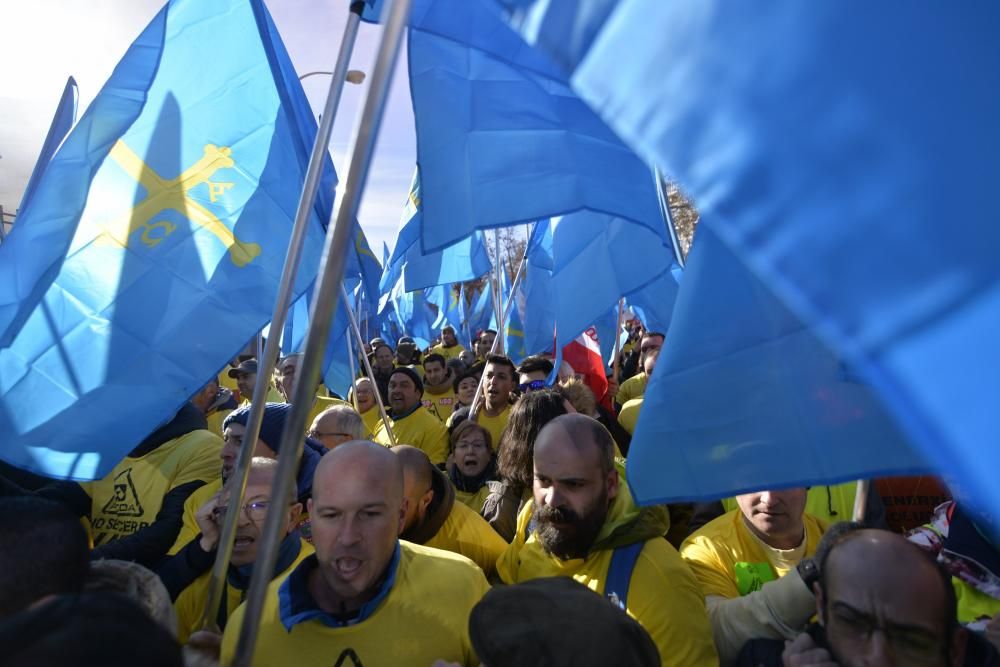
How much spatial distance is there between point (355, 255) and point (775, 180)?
384 cm

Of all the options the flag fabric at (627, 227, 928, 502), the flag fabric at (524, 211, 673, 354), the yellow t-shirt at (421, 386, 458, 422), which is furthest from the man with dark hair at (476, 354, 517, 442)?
the flag fabric at (627, 227, 928, 502)

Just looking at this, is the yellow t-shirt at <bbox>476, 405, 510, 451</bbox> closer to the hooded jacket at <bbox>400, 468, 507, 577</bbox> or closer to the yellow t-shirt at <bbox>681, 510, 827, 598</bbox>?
the hooded jacket at <bbox>400, 468, 507, 577</bbox>

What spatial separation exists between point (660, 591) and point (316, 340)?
1.37 m

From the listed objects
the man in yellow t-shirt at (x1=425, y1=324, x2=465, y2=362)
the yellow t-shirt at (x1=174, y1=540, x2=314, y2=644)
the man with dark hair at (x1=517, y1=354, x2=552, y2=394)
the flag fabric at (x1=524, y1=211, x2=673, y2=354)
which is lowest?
the yellow t-shirt at (x1=174, y1=540, x2=314, y2=644)

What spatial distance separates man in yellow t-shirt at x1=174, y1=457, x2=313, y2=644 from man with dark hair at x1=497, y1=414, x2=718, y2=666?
870 millimetres

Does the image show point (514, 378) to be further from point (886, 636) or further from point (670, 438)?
point (886, 636)

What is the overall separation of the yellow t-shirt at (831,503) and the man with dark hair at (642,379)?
2.89 metres

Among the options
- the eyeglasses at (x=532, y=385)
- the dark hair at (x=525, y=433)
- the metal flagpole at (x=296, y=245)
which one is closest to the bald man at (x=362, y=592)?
the metal flagpole at (x=296, y=245)

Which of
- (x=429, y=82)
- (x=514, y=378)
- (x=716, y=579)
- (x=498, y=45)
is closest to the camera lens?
(x=716, y=579)

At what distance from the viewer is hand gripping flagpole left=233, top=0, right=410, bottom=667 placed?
4.09 feet

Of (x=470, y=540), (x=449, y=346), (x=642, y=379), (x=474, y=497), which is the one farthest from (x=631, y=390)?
(x=449, y=346)

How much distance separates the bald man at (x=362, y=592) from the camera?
1892mm

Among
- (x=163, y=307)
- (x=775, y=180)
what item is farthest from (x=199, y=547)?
(x=775, y=180)

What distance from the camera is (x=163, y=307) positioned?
276cm
